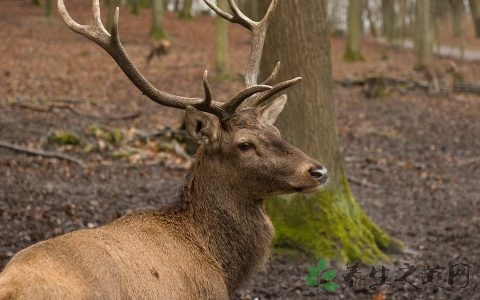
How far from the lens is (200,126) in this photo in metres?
4.87

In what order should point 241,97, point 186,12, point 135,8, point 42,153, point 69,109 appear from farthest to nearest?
1. point 186,12
2. point 135,8
3. point 69,109
4. point 42,153
5. point 241,97

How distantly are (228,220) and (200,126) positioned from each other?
641 mm

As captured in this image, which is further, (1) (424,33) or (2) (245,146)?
(1) (424,33)

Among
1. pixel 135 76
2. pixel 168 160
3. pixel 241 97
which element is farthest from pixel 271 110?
pixel 168 160

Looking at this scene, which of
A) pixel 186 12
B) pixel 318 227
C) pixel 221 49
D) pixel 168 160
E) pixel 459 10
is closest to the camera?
pixel 318 227

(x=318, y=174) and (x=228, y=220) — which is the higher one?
(x=318, y=174)

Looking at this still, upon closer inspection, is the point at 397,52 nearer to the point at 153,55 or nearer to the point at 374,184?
the point at 153,55

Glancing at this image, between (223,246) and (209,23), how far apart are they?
35.1 meters

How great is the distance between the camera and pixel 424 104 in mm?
20328

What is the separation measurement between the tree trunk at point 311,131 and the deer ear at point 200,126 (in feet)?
9.01

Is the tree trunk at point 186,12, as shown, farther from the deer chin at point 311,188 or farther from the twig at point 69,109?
the deer chin at point 311,188

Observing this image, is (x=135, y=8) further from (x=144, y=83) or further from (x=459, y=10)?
(x=144, y=83)

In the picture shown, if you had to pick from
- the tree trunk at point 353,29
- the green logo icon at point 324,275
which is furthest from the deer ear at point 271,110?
the tree trunk at point 353,29

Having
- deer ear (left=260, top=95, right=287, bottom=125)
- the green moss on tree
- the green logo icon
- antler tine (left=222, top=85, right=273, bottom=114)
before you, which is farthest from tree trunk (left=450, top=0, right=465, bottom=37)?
antler tine (left=222, top=85, right=273, bottom=114)
